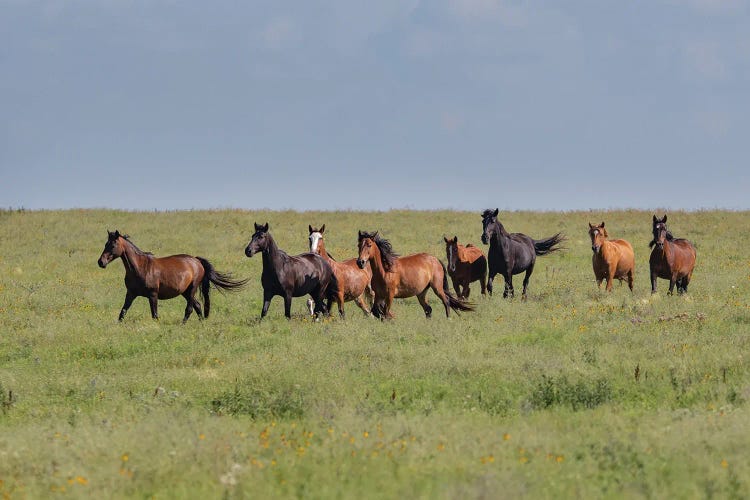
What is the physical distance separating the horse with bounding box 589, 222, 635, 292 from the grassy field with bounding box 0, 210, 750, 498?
684 millimetres

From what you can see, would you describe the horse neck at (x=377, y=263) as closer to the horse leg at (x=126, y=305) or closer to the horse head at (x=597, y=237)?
the horse leg at (x=126, y=305)

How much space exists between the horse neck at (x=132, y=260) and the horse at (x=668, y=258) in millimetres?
12486

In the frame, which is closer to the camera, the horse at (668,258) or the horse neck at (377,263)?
the horse neck at (377,263)

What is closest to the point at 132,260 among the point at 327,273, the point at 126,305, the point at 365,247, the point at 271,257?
the point at 126,305

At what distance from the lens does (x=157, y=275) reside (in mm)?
19812

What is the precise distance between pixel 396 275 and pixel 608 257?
24.3 feet

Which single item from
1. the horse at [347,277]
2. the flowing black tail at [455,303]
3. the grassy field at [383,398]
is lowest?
the grassy field at [383,398]

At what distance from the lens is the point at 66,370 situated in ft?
48.4

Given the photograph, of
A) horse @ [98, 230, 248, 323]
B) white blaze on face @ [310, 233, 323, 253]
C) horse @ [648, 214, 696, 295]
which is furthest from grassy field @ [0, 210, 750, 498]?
white blaze on face @ [310, 233, 323, 253]

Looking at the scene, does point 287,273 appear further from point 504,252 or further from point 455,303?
point 504,252

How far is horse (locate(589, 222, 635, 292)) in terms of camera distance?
23.2m

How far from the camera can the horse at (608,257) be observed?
23156mm

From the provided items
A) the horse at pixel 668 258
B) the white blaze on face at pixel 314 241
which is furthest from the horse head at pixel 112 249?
the horse at pixel 668 258

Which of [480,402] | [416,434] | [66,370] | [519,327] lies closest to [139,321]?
[66,370]
